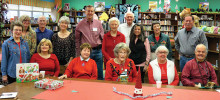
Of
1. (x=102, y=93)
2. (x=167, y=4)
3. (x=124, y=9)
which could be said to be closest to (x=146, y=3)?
(x=167, y=4)

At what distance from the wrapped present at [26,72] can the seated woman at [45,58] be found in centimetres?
46

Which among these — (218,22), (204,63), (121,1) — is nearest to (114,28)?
(204,63)

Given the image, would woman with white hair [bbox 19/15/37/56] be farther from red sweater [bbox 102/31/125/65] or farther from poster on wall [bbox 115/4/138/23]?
poster on wall [bbox 115/4/138/23]

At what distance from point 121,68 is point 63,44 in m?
1.24

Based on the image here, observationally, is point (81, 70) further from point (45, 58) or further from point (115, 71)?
→ point (45, 58)

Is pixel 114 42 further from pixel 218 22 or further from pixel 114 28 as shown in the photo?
pixel 218 22

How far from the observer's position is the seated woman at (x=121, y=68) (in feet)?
9.21

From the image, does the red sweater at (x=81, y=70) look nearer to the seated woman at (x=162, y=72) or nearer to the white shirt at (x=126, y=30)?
the seated woman at (x=162, y=72)

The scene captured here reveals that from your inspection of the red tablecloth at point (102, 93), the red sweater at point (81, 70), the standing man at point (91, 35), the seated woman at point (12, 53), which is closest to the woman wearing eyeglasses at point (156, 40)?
the standing man at point (91, 35)

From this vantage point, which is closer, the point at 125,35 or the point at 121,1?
the point at 125,35

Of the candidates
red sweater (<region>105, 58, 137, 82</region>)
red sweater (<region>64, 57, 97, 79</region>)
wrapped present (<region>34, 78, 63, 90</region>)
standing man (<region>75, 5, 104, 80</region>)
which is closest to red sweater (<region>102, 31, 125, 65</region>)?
standing man (<region>75, 5, 104, 80</region>)

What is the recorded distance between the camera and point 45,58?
124 inches

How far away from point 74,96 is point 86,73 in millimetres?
919

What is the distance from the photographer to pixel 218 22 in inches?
441
